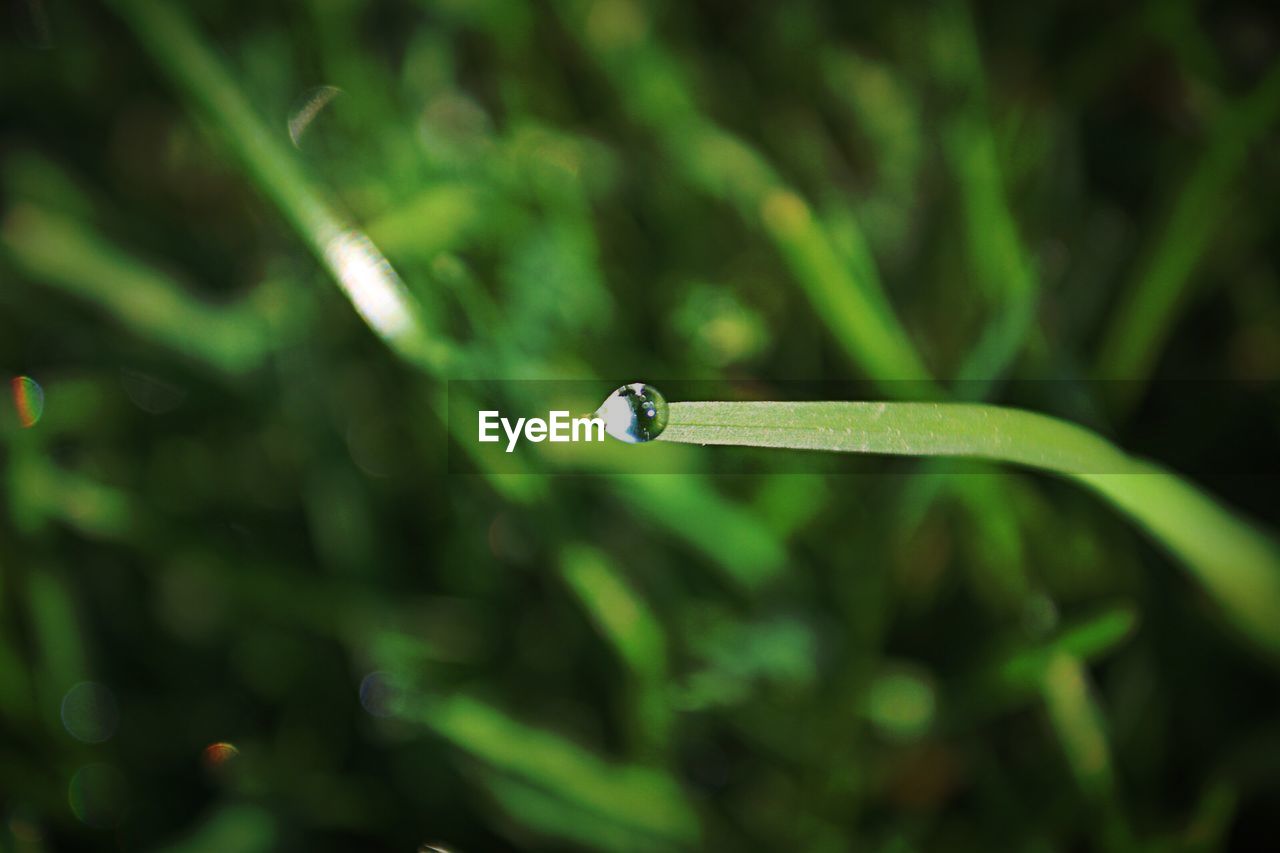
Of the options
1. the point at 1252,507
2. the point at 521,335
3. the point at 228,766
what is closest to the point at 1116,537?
the point at 1252,507

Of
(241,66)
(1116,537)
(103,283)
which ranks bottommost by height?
(1116,537)

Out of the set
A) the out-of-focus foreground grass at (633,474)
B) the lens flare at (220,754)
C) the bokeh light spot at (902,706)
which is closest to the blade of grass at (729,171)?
the out-of-focus foreground grass at (633,474)

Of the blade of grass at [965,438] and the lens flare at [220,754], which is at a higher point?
the blade of grass at [965,438]

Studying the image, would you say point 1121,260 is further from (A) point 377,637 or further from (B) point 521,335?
(A) point 377,637

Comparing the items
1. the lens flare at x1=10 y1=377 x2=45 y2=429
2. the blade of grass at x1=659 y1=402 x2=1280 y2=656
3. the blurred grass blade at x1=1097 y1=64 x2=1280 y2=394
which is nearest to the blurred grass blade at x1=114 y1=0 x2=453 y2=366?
the blade of grass at x1=659 y1=402 x2=1280 y2=656

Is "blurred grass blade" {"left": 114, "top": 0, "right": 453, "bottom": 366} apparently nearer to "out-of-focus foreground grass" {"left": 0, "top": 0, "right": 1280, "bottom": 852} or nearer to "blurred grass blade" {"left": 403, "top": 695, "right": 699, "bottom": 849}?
"out-of-focus foreground grass" {"left": 0, "top": 0, "right": 1280, "bottom": 852}

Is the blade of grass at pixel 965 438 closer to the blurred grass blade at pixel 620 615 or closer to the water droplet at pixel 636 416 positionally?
the water droplet at pixel 636 416

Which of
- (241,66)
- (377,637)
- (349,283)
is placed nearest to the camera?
(349,283)
